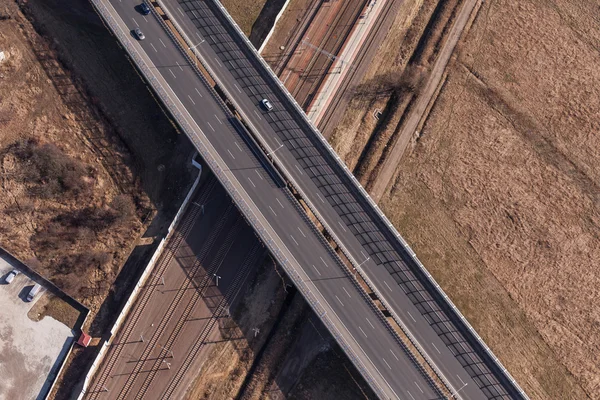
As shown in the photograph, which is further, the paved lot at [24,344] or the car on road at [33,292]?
the car on road at [33,292]

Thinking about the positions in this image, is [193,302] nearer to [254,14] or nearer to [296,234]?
[296,234]

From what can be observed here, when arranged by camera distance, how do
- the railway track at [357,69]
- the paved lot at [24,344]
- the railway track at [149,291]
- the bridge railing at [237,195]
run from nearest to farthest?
the paved lot at [24,344]
the bridge railing at [237,195]
the railway track at [149,291]
the railway track at [357,69]

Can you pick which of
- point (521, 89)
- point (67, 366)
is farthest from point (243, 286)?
point (521, 89)

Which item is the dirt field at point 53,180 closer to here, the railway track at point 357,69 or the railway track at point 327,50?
the railway track at point 327,50

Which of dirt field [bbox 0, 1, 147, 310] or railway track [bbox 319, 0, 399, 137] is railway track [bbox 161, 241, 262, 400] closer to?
dirt field [bbox 0, 1, 147, 310]

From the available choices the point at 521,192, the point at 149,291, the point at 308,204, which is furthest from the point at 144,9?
the point at 521,192

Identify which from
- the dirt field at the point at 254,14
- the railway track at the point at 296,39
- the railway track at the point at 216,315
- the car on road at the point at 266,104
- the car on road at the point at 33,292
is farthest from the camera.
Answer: the dirt field at the point at 254,14

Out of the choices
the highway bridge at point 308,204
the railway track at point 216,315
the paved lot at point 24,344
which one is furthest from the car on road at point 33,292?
the highway bridge at point 308,204
